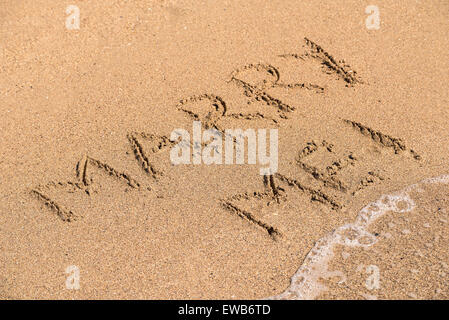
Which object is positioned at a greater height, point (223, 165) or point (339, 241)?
point (223, 165)

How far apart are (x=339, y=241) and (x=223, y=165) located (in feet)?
2.38

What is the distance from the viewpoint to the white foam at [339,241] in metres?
2.53

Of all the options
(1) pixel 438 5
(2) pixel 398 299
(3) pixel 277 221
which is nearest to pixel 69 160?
(3) pixel 277 221

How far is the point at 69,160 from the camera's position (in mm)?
3111

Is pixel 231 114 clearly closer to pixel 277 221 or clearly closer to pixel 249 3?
pixel 277 221

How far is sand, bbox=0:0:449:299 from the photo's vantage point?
8.55 ft

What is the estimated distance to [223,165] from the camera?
304 centimetres

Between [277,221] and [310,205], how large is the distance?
0.19m

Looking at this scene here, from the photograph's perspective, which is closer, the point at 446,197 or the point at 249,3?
the point at 446,197

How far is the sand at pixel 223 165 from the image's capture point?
2.61 metres

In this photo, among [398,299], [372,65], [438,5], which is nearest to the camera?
[398,299]

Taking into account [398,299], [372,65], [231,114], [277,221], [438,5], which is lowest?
[398,299]

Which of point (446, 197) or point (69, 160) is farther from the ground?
point (69, 160)

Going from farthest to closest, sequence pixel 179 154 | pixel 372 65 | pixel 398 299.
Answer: pixel 372 65 < pixel 179 154 < pixel 398 299
